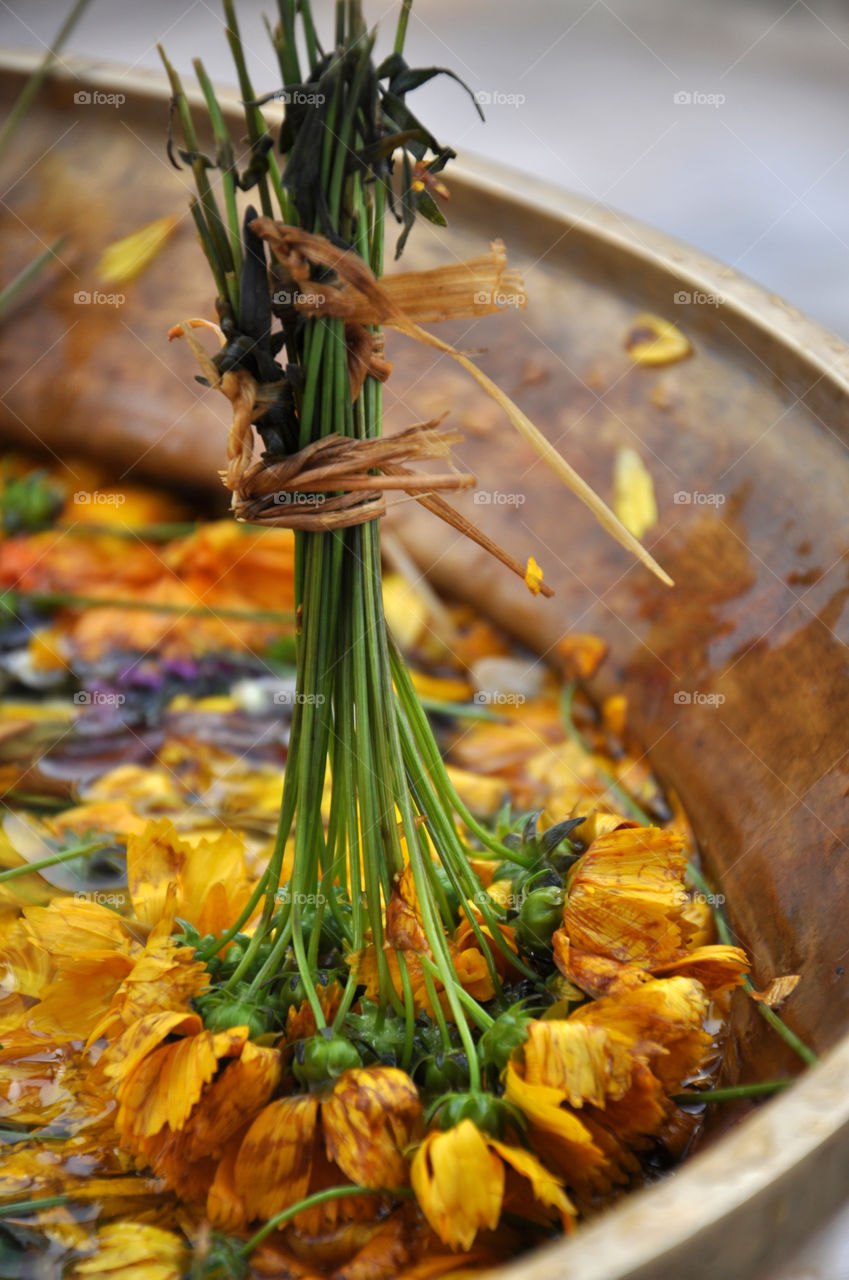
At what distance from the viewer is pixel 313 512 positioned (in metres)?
0.27

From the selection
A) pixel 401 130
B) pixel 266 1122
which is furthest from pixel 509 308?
pixel 266 1122

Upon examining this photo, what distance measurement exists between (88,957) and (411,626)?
0.33 meters

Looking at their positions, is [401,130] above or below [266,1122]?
above

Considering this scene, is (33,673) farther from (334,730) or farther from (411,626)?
(334,730)

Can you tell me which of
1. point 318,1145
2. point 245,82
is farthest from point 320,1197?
point 245,82

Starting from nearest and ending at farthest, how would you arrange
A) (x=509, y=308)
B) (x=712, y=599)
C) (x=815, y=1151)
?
(x=815, y=1151), (x=712, y=599), (x=509, y=308)

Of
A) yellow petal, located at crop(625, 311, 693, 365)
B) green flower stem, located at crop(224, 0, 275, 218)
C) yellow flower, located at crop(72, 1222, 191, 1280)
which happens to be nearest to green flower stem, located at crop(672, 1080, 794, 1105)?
yellow flower, located at crop(72, 1222, 191, 1280)

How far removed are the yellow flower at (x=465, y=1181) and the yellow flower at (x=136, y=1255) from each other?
0.07 meters

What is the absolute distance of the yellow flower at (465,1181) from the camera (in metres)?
0.23

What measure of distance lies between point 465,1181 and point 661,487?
351 mm

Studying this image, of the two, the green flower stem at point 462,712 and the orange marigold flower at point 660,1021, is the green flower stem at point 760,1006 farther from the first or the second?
the green flower stem at point 462,712

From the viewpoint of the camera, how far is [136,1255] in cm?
27

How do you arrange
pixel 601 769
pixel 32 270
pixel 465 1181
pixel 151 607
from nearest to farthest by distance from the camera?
1. pixel 465 1181
2. pixel 601 769
3. pixel 151 607
4. pixel 32 270

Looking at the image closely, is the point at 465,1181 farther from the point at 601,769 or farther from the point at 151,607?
the point at 151,607
